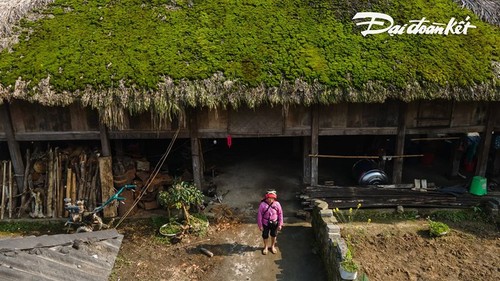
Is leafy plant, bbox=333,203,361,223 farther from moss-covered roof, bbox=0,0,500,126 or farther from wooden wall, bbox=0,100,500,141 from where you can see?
moss-covered roof, bbox=0,0,500,126

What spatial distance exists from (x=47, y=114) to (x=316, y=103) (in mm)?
8015

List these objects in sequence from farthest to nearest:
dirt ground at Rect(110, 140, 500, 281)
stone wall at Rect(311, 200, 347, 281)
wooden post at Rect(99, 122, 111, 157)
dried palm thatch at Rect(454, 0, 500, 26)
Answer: dried palm thatch at Rect(454, 0, 500, 26)
wooden post at Rect(99, 122, 111, 157)
dirt ground at Rect(110, 140, 500, 281)
stone wall at Rect(311, 200, 347, 281)

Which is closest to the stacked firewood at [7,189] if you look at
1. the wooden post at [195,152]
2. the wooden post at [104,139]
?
the wooden post at [104,139]

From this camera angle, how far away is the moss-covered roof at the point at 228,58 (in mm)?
10586

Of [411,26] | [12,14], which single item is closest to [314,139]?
[411,26]

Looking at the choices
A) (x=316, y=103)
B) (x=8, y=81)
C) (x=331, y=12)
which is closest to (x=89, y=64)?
(x=8, y=81)

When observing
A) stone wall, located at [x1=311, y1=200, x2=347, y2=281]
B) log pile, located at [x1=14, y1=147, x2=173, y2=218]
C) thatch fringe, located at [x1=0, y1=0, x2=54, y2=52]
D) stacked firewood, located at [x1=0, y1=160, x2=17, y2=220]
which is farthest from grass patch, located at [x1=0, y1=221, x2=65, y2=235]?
stone wall, located at [x1=311, y1=200, x2=347, y2=281]

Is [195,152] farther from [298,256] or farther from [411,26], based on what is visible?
[411,26]

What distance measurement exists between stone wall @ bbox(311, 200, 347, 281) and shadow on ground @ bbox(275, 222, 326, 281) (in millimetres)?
243

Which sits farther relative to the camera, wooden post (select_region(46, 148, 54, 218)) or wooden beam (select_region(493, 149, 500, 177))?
wooden beam (select_region(493, 149, 500, 177))

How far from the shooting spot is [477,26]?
12.4 meters

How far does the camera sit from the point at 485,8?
1280 centimetres

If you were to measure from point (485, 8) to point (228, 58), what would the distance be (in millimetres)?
8789

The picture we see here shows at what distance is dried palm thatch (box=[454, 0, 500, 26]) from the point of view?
41.4 feet
